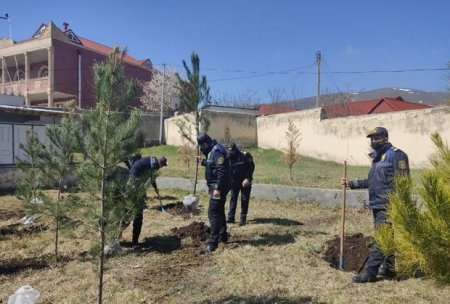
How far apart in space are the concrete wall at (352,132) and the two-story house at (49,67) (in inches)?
498

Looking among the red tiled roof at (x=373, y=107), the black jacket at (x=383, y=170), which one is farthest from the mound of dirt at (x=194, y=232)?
the red tiled roof at (x=373, y=107)

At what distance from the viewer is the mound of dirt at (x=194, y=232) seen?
7.31 metres

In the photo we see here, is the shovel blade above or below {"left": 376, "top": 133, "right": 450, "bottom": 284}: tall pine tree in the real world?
below

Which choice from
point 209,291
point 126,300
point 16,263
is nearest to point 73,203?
point 126,300

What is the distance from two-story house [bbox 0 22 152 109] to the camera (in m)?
30.6

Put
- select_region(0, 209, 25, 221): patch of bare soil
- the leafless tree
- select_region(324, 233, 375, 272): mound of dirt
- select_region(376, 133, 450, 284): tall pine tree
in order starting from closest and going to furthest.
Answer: select_region(376, 133, 450, 284): tall pine tree → select_region(324, 233, 375, 272): mound of dirt → select_region(0, 209, 25, 221): patch of bare soil → the leafless tree

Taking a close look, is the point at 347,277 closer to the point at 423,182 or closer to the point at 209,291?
the point at 209,291

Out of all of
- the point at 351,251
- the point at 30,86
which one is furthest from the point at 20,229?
the point at 30,86

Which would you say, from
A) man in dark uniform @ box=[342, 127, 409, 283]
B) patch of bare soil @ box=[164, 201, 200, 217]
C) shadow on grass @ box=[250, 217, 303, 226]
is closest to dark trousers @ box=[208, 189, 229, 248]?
shadow on grass @ box=[250, 217, 303, 226]

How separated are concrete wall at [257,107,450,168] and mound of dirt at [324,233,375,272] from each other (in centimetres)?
853

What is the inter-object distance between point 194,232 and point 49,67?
26.3m

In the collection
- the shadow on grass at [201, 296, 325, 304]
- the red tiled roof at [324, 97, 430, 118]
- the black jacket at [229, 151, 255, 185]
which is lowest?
the shadow on grass at [201, 296, 325, 304]

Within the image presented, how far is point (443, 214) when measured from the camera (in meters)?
2.49

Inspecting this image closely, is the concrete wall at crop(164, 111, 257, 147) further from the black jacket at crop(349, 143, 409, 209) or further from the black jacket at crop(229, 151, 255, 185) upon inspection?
the black jacket at crop(349, 143, 409, 209)
